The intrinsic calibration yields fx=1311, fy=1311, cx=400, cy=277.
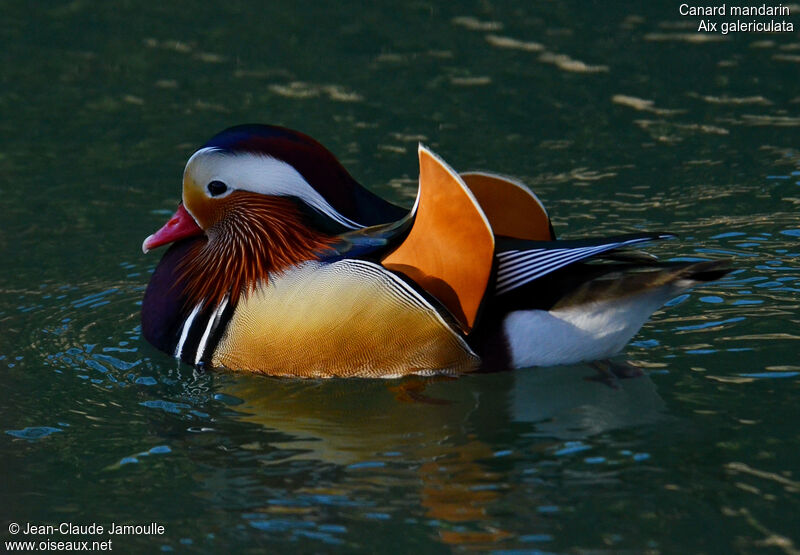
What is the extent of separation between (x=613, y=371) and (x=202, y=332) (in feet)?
6.29

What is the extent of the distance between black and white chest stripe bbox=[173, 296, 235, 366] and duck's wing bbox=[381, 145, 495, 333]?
37.8 inches

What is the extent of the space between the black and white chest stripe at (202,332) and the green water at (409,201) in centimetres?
9

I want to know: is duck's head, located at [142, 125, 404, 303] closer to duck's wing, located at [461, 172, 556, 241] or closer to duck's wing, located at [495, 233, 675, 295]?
duck's wing, located at [461, 172, 556, 241]

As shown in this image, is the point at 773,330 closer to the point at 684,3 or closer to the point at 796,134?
the point at 796,134

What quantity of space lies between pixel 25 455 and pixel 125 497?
2.25 ft

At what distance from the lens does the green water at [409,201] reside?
15.2 ft

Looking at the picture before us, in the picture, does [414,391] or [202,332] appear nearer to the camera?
[414,391]

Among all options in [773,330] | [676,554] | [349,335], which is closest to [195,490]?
[349,335]

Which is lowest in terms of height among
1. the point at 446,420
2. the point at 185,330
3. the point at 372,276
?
the point at 446,420

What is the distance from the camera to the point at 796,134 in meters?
8.64

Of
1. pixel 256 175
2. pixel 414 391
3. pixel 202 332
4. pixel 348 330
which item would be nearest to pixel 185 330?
pixel 202 332

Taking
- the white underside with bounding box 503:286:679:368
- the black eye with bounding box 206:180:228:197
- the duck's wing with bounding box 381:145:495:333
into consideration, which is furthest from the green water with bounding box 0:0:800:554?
the black eye with bounding box 206:180:228:197

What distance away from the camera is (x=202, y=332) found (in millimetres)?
6168

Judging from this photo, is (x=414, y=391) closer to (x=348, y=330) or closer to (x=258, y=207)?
(x=348, y=330)
